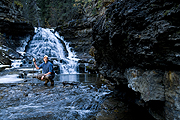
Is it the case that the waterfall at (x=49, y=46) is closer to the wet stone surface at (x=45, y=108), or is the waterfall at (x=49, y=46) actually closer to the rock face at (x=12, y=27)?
the rock face at (x=12, y=27)

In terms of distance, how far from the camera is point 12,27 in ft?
75.7

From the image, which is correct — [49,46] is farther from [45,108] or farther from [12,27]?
[45,108]

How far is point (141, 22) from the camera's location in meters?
2.36

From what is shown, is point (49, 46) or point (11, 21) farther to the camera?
point (49, 46)

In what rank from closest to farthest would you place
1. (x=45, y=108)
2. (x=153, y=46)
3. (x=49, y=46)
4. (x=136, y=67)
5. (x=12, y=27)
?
(x=153, y=46)
(x=136, y=67)
(x=45, y=108)
(x=12, y=27)
(x=49, y=46)

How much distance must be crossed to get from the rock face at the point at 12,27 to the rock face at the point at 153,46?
18742mm

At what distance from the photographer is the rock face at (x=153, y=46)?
6.15 ft

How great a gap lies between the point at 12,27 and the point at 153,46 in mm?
27762

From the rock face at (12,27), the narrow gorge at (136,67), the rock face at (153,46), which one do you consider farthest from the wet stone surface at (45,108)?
the rock face at (12,27)

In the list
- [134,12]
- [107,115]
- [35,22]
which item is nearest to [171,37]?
[134,12]

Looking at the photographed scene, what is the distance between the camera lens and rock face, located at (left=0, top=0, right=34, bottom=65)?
20492 mm

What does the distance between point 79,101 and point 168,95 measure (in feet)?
10.7

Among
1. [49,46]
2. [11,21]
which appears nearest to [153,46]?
[49,46]

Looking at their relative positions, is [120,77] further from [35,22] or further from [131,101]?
[35,22]
